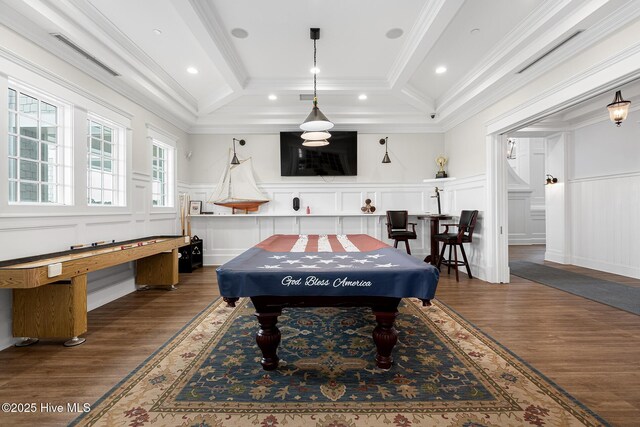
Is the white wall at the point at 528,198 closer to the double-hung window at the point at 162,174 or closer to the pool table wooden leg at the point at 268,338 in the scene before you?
the pool table wooden leg at the point at 268,338

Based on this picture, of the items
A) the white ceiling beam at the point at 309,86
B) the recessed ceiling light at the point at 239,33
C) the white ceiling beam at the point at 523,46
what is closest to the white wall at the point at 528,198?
the white ceiling beam at the point at 523,46

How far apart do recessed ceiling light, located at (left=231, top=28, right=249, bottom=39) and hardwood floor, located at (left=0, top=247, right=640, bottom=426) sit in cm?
350

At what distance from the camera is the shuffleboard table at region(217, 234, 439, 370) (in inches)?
73.1

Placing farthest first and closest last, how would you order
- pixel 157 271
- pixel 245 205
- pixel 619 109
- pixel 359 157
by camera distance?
pixel 359 157 < pixel 245 205 < pixel 157 271 < pixel 619 109

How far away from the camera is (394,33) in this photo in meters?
3.76

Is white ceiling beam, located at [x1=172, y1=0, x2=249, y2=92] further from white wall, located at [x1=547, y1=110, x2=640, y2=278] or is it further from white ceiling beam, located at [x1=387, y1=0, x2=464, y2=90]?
white wall, located at [x1=547, y1=110, x2=640, y2=278]

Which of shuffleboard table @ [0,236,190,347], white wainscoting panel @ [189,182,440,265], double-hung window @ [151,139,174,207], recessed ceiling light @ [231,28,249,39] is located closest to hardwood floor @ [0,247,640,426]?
shuffleboard table @ [0,236,190,347]

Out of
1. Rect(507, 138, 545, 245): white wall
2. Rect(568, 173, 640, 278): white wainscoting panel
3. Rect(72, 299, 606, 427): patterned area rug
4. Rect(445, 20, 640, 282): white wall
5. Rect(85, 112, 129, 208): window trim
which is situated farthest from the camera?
Rect(507, 138, 545, 245): white wall

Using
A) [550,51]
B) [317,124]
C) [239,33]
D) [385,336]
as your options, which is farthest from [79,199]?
[550,51]

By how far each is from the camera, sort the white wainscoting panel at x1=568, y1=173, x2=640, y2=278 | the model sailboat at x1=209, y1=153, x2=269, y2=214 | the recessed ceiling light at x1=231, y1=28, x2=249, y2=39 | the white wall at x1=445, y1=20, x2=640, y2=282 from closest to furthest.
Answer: the white wall at x1=445, y1=20, x2=640, y2=282
the recessed ceiling light at x1=231, y1=28, x2=249, y2=39
the white wainscoting panel at x1=568, y1=173, x2=640, y2=278
the model sailboat at x1=209, y1=153, x2=269, y2=214

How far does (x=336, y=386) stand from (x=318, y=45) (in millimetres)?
4072

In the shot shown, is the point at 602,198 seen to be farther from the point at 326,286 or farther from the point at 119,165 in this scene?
the point at 119,165

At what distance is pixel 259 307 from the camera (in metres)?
2.02

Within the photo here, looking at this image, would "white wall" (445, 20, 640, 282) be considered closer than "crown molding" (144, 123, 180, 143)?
Yes
